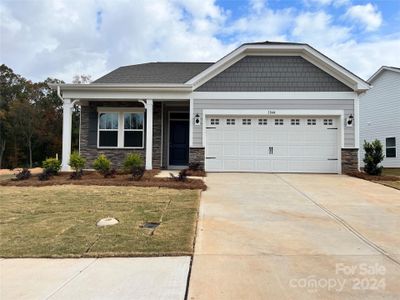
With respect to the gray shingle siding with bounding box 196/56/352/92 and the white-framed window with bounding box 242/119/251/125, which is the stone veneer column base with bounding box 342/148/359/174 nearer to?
the gray shingle siding with bounding box 196/56/352/92

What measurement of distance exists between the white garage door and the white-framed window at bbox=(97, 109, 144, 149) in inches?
127

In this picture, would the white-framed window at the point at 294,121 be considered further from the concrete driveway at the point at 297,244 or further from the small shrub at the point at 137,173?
the small shrub at the point at 137,173

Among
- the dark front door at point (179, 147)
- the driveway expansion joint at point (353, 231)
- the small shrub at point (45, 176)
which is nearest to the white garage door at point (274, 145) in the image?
the dark front door at point (179, 147)

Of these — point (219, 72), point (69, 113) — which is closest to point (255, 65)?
point (219, 72)

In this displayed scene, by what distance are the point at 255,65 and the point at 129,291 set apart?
12.0 m

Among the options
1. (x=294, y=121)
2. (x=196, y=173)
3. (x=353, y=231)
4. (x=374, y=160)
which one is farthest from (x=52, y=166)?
(x=374, y=160)

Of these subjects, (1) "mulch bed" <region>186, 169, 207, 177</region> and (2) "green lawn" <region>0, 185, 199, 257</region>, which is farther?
(1) "mulch bed" <region>186, 169, 207, 177</region>

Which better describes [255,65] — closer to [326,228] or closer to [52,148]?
[326,228]

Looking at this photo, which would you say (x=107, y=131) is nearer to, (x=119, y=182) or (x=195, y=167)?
(x=195, y=167)

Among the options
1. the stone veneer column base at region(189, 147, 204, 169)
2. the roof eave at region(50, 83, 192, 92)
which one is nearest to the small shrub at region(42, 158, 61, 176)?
the roof eave at region(50, 83, 192, 92)

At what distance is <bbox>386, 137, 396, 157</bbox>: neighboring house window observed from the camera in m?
21.4

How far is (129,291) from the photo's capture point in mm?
3887

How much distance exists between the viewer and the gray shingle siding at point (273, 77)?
1432cm

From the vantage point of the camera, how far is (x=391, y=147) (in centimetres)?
2164
